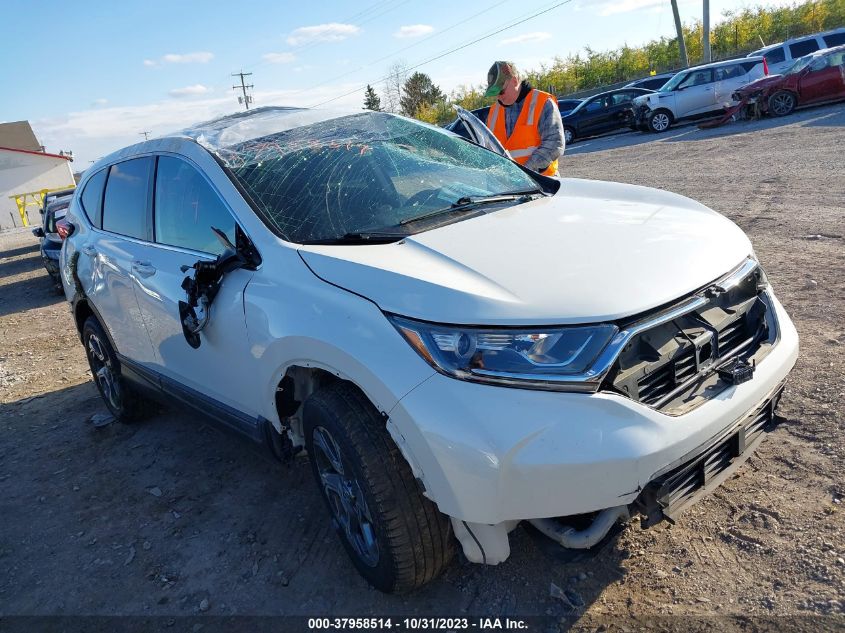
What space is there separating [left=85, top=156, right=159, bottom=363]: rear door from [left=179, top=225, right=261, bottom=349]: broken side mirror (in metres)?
0.76

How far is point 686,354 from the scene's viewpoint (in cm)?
216

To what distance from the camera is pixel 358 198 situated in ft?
9.98

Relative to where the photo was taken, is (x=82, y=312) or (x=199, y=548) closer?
(x=199, y=548)

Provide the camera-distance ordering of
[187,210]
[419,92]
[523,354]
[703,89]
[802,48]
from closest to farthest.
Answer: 1. [523,354]
2. [187,210]
3. [703,89]
4. [802,48]
5. [419,92]

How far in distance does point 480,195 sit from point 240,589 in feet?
6.95

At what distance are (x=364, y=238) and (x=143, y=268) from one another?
5.24 ft

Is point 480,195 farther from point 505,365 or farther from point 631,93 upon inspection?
point 631,93

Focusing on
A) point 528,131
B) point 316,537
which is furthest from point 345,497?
point 528,131

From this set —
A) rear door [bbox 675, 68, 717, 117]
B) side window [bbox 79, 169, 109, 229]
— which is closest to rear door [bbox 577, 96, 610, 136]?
rear door [bbox 675, 68, 717, 117]

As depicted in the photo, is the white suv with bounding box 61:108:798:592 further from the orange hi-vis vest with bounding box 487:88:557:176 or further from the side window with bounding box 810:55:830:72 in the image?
the side window with bounding box 810:55:830:72

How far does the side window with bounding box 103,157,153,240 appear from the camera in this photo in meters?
3.74

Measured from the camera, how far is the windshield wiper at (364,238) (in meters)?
2.65

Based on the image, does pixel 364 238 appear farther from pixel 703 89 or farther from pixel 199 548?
pixel 703 89

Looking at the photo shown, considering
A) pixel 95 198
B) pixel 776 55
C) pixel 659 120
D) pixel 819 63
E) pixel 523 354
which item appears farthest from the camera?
pixel 776 55
